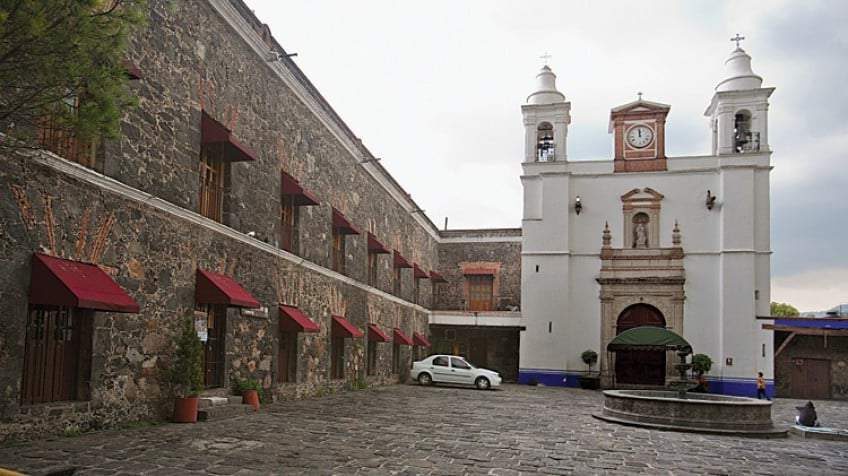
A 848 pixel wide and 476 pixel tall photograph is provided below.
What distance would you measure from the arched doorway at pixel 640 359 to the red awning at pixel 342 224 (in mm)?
12184

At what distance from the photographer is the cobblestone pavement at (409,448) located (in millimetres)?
7527

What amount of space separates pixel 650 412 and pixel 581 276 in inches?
556

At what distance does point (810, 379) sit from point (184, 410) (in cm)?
2337

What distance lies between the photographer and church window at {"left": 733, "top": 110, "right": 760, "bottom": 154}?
26406 mm

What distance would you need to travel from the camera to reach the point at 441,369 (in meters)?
24.5

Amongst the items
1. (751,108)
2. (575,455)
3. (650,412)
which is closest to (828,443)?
(650,412)

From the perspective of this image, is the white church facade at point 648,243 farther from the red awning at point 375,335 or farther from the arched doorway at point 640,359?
the red awning at point 375,335

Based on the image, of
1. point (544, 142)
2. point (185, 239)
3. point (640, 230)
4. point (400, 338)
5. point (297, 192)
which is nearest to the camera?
point (185, 239)

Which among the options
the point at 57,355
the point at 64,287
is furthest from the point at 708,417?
the point at 64,287

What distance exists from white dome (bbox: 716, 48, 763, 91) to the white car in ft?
46.3

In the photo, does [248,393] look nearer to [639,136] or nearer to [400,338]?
[400,338]

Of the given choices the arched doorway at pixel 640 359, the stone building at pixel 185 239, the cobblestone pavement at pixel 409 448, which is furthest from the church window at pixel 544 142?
the cobblestone pavement at pixel 409 448

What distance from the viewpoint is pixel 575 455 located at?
9.43 m

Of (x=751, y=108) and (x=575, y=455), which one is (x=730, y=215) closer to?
(x=751, y=108)
